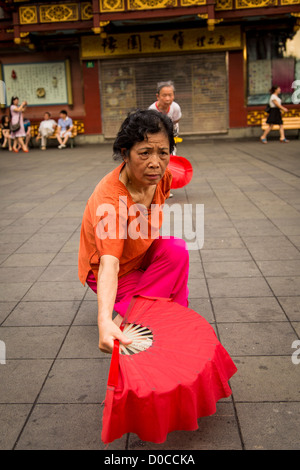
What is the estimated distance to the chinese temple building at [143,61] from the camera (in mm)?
15211

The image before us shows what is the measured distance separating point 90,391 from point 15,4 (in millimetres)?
15655

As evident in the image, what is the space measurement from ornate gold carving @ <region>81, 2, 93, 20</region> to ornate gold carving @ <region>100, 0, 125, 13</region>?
768mm

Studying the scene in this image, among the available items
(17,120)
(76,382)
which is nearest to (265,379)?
(76,382)

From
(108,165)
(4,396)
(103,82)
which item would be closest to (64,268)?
(4,396)

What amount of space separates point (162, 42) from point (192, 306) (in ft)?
47.4

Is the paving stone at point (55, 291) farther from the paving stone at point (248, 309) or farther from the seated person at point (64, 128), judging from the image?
the seated person at point (64, 128)

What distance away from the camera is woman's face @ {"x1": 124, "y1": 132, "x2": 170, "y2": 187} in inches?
87.7

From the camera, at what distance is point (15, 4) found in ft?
49.9

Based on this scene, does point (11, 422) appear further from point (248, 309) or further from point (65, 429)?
point (248, 309)

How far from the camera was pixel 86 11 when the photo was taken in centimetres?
1522

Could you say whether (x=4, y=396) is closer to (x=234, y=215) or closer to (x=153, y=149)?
(x=153, y=149)

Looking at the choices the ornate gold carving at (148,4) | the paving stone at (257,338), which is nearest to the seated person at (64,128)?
the ornate gold carving at (148,4)

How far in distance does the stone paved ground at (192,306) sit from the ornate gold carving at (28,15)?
33.2 feet
